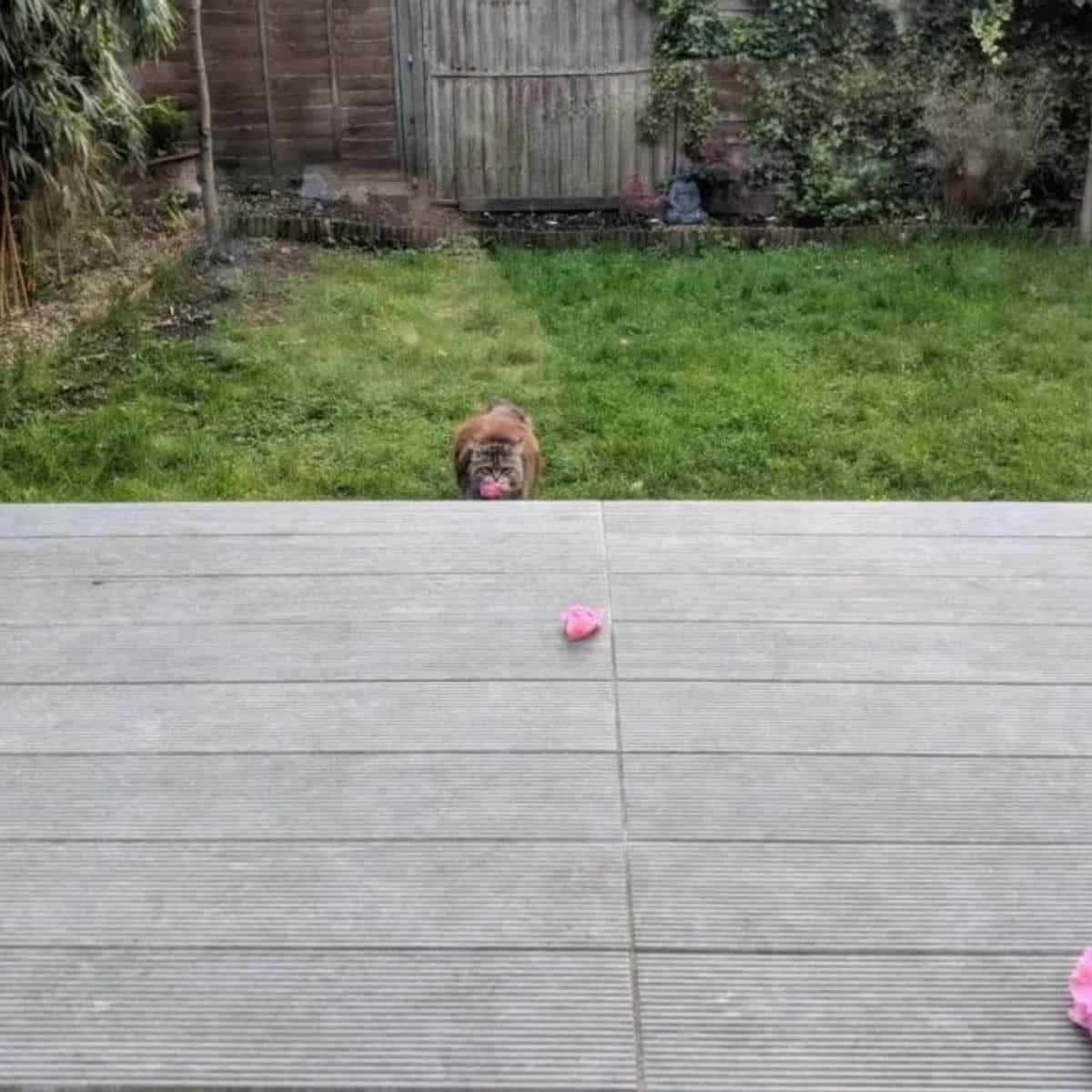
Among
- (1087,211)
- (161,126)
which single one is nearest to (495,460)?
(1087,211)

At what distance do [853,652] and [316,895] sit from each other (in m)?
1.29

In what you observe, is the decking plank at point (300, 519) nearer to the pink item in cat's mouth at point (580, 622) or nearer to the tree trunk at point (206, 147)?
the pink item in cat's mouth at point (580, 622)

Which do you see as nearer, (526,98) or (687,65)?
(687,65)

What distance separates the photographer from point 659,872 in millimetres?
2043

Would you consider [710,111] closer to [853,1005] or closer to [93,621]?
[93,621]

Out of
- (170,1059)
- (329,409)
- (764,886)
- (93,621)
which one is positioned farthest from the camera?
(329,409)

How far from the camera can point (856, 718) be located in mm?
2504

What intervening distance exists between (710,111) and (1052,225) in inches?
100.0

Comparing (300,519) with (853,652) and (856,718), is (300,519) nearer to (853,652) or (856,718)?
(853,652)

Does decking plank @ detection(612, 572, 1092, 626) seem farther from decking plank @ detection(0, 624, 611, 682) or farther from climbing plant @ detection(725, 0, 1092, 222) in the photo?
climbing plant @ detection(725, 0, 1092, 222)

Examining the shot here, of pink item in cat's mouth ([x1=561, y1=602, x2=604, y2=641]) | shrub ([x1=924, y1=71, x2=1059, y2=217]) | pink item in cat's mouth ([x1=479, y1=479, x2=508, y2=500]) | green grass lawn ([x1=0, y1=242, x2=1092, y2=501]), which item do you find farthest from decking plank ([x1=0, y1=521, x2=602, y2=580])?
shrub ([x1=924, y1=71, x2=1059, y2=217])

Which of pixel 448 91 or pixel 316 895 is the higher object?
pixel 448 91

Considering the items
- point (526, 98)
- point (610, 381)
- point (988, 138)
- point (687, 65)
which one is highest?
point (687, 65)

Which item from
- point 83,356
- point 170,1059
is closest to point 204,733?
point 170,1059
